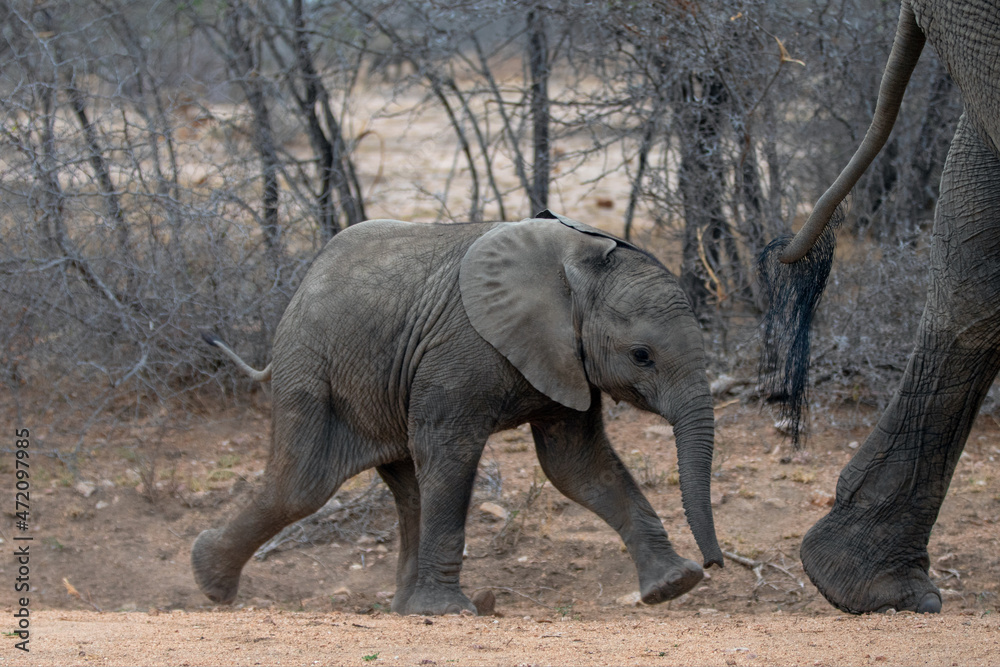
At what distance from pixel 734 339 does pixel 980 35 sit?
495 cm

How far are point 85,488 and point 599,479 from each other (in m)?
3.60

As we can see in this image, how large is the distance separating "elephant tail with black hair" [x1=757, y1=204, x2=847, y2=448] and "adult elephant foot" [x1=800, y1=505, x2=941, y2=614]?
528mm

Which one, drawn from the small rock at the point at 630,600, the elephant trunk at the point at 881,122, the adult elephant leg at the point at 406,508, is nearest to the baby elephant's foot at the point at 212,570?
the adult elephant leg at the point at 406,508

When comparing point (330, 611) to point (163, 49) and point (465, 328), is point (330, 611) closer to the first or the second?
point (465, 328)

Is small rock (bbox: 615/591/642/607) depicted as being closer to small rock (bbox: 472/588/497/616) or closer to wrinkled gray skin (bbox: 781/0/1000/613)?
small rock (bbox: 472/588/497/616)

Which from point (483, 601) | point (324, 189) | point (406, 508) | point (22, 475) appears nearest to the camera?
point (483, 601)

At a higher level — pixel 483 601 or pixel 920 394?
pixel 920 394

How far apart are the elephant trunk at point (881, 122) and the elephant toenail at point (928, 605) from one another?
1519 mm

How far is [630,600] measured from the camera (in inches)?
219

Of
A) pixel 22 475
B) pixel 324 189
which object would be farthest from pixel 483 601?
pixel 324 189

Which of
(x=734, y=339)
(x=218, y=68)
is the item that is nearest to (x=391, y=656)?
(x=734, y=339)

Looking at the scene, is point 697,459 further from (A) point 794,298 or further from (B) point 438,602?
(B) point 438,602

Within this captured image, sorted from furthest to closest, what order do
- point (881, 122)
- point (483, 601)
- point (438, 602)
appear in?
1. point (483, 601)
2. point (438, 602)
3. point (881, 122)

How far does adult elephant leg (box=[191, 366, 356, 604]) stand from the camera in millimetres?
5066
